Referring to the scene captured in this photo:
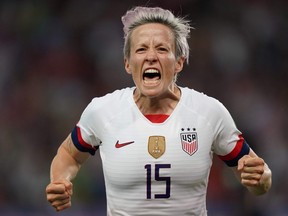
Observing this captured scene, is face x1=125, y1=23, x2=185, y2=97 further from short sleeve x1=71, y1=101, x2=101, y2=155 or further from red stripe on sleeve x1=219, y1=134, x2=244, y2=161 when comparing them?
red stripe on sleeve x1=219, y1=134, x2=244, y2=161

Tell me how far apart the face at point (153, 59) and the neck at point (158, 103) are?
0.03m

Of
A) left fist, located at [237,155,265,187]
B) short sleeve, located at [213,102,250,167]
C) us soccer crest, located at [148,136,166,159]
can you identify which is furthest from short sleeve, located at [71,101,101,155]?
left fist, located at [237,155,265,187]

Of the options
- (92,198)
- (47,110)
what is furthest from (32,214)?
(47,110)

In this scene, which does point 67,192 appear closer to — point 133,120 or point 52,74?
point 133,120

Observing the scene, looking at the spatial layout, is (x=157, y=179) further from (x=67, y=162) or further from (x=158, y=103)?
(x=67, y=162)

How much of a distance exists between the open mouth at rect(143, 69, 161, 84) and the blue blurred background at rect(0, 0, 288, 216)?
280cm

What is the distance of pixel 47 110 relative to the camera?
6684 millimetres

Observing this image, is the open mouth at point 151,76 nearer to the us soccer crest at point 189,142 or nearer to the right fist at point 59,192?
the us soccer crest at point 189,142

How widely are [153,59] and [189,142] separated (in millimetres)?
443

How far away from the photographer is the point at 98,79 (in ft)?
22.9

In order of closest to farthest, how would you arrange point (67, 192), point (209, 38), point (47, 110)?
point (67, 192), point (47, 110), point (209, 38)

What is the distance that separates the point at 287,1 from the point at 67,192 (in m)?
5.06

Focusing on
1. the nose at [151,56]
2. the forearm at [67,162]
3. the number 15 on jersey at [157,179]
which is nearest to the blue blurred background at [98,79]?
the forearm at [67,162]

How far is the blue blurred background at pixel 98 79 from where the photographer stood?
612cm
